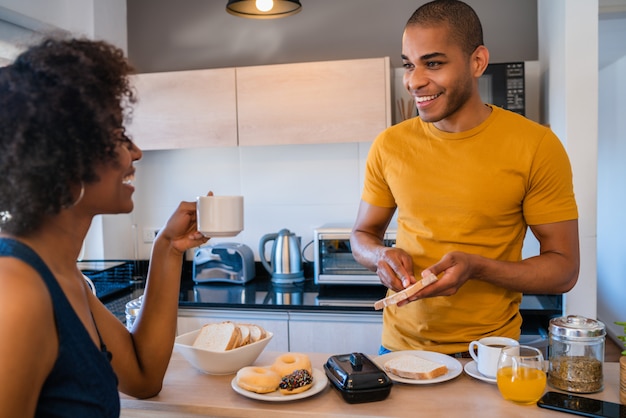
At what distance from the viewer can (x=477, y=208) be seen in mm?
1640

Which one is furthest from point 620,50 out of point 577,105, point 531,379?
point 531,379

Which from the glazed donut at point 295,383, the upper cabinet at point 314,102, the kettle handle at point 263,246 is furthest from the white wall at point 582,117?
the glazed donut at point 295,383

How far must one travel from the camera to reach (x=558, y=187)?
5.27 ft

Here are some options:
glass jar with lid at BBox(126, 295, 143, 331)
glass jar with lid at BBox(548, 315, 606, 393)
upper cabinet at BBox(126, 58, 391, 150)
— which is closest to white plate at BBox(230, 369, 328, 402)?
glass jar with lid at BBox(126, 295, 143, 331)

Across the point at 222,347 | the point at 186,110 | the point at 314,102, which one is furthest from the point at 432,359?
the point at 186,110

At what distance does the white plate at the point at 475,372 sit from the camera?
134 cm

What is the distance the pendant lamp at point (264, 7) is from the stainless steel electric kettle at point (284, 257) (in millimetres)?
1156

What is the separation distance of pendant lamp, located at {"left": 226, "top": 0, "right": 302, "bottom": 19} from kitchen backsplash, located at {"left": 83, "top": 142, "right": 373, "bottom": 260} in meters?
1.02

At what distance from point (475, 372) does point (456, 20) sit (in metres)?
0.96

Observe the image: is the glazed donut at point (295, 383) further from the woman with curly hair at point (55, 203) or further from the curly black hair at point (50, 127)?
the curly black hair at point (50, 127)

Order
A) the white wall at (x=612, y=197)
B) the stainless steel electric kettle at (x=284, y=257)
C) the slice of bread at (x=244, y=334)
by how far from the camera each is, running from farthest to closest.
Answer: the white wall at (x=612, y=197) → the stainless steel electric kettle at (x=284, y=257) → the slice of bread at (x=244, y=334)

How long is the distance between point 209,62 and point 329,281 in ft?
4.82

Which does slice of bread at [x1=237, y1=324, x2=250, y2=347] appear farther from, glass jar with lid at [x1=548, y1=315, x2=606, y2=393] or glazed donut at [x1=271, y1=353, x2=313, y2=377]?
glass jar with lid at [x1=548, y1=315, x2=606, y2=393]

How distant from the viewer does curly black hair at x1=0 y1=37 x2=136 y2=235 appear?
843 mm
